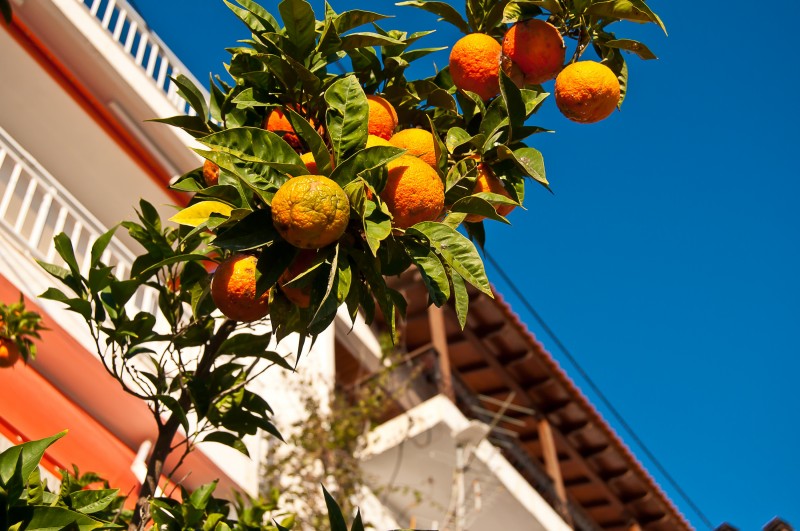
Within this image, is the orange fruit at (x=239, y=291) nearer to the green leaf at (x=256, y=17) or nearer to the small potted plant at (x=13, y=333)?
the green leaf at (x=256, y=17)

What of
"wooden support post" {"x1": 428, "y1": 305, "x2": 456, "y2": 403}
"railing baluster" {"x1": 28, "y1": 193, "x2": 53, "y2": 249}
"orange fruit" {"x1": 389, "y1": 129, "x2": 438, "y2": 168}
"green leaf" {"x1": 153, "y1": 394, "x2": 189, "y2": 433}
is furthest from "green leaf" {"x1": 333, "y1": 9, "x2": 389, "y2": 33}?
"wooden support post" {"x1": 428, "y1": 305, "x2": 456, "y2": 403}

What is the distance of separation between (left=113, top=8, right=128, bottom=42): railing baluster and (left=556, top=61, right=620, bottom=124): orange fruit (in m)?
5.89

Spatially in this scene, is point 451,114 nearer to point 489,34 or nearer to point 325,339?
point 489,34

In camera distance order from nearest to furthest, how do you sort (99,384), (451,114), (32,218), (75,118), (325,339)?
(451,114) < (99,384) < (32,218) < (75,118) < (325,339)

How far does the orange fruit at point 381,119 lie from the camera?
68.4 inches

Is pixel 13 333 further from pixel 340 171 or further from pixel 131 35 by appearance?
pixel 131 35

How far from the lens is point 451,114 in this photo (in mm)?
2008

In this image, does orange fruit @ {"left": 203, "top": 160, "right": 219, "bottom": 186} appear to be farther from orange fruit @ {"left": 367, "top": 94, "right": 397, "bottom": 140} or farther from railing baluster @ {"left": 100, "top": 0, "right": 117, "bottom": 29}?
railing baluster @ {"left": 100, "top": 0, "right": 117, "bottom": 29}

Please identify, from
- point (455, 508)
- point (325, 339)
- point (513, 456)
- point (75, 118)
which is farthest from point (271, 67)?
point (513, 456)

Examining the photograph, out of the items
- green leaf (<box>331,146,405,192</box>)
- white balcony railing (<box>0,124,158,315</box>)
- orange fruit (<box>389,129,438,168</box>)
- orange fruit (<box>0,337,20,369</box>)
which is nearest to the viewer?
green leaf (<box>331,146,405,192</box>)

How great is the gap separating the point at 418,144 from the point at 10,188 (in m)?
4.49

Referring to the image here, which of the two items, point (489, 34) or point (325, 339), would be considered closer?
point (489, 34)

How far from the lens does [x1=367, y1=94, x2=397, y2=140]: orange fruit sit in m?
1.74

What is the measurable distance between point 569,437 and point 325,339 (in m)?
5.42
